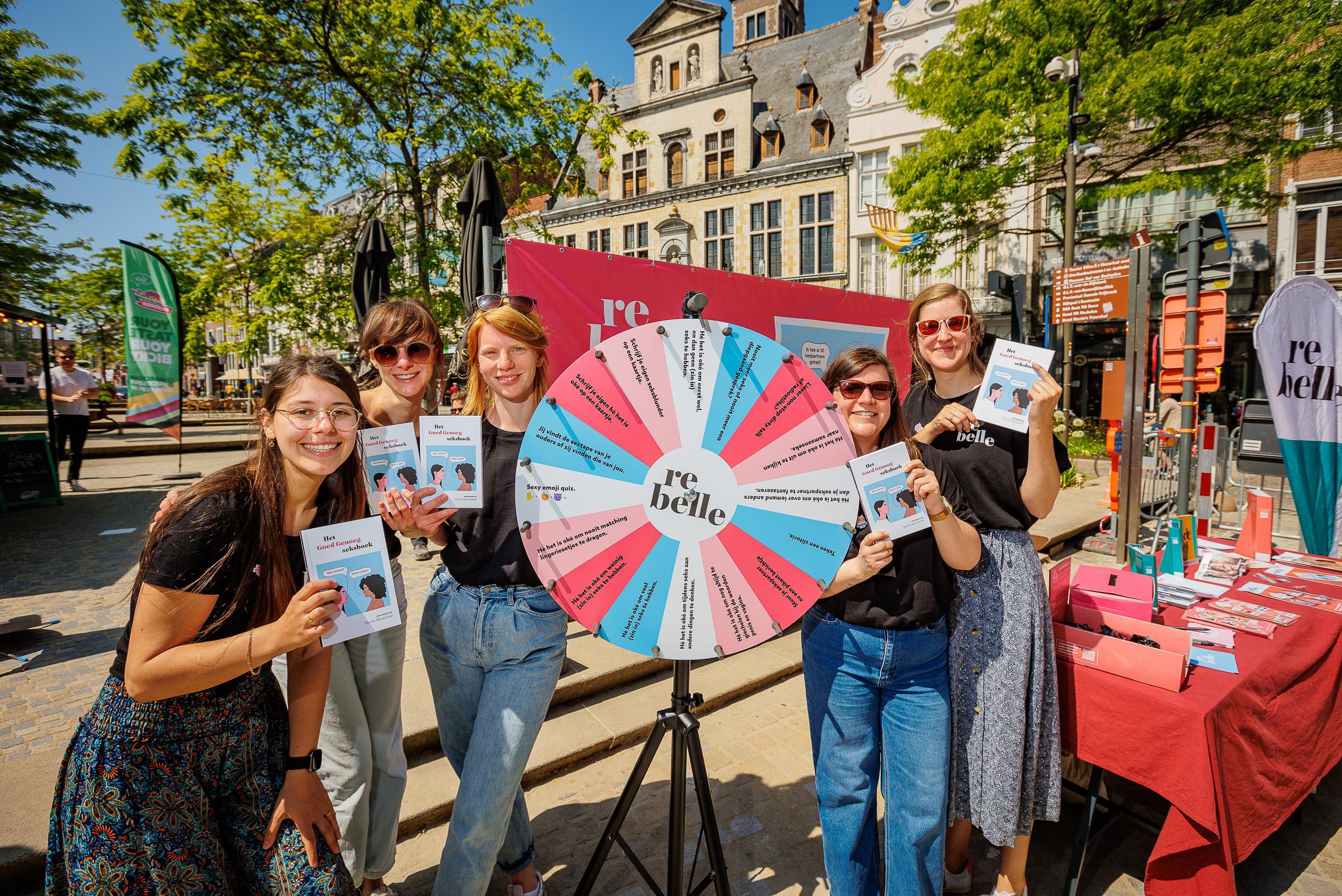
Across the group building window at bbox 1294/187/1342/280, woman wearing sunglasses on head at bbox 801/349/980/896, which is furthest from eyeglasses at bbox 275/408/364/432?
building window at bbox 1294/187/1342/280

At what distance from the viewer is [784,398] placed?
1.46 meters

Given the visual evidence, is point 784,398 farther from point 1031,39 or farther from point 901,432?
point 1031,39

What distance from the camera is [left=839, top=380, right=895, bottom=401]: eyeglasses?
1.62m

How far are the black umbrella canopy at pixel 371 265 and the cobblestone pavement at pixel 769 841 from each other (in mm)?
4805

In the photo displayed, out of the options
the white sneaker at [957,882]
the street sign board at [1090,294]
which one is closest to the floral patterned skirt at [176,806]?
the white sneaker at [957,882]

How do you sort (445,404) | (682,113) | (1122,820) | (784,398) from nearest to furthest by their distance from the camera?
(784,398)
(1122,820)
(445,404)
(682,113)

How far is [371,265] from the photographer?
18.7 feet

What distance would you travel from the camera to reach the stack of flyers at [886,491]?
143 cm

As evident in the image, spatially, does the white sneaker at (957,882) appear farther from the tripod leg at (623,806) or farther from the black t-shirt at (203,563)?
the black t-shirt at (203,563)

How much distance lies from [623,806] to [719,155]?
26.1 metres

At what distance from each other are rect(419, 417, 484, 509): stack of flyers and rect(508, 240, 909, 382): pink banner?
195cm

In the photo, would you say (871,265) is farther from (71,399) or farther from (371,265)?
→ (71,399)

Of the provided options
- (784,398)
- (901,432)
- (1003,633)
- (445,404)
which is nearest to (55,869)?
(784,398)

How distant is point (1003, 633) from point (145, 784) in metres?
2.18
